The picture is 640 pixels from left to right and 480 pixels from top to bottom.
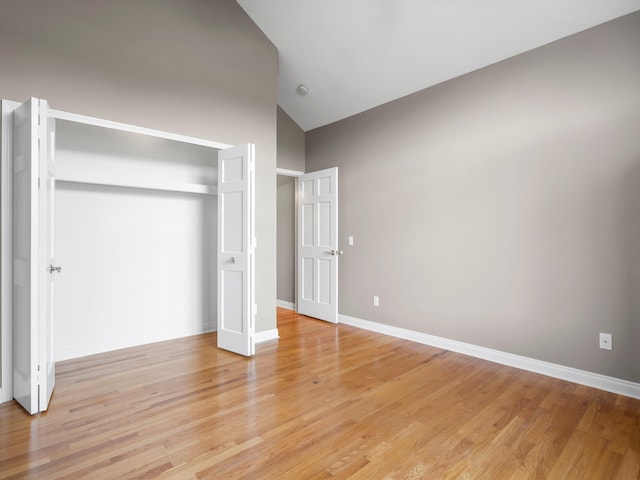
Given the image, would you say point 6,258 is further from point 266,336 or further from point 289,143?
point 289,143

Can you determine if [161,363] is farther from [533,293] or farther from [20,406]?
[533,293]

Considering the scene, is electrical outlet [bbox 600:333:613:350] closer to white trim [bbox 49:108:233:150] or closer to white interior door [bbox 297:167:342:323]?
white interior door [bbox 297:167:342:323]

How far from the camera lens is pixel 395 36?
11.9 ft

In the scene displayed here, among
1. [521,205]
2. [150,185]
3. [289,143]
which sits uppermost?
[289,143]

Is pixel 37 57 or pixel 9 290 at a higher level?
pixel 37 57

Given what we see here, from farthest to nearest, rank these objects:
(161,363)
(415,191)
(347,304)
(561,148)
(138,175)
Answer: (347,304)
(415,191)
(138,175)
(161,363)
(561,148)

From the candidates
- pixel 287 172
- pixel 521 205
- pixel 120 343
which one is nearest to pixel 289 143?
pixel 287 172

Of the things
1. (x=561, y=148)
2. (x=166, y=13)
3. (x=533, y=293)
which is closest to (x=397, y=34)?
(x=561, y=148)

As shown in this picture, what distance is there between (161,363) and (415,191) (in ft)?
10.7

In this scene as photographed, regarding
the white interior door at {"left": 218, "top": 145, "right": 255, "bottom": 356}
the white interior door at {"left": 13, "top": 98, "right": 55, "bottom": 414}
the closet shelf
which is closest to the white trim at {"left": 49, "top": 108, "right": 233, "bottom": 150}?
the white interior door at {"left": 218, "top": 145, "right": 255, "bottom": 356}

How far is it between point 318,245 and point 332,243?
29cm

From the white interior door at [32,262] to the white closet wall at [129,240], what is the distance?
789 millimetres

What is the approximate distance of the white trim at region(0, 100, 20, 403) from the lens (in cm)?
257

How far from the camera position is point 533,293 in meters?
3.21
